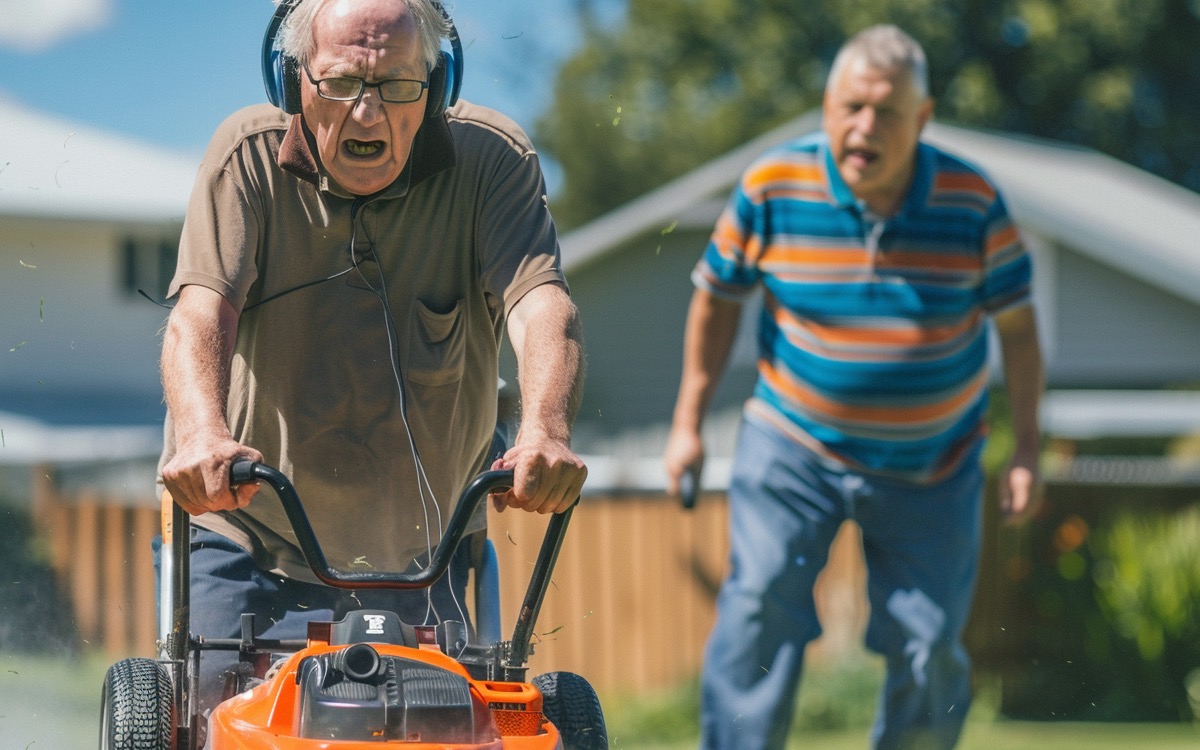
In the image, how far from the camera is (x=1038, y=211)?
14.8m

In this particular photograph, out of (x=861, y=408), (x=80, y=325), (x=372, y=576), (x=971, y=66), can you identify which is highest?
(x=971, y=66)

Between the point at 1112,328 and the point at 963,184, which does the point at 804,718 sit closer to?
the point at 963,184

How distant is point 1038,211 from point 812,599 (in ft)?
36.0

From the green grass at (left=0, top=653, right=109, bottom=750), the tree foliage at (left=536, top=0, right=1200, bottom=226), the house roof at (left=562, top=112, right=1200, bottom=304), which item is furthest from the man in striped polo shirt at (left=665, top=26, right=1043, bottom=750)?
the tree foliage at (left=536, top=0, right=1200, bottom=226)

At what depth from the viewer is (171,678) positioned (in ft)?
8.43

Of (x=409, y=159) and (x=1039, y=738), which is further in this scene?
(x=1039, y=738)

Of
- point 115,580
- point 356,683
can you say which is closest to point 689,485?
point 356,683

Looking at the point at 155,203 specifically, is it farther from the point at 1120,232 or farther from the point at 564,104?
the point at 564,104

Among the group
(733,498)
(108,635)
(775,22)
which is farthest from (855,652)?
(775,22)

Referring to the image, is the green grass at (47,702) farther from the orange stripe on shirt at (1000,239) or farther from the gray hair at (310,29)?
the orange stripe on shirt at (1000,239)

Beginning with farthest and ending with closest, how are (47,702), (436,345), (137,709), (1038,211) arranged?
(1038,211) < (47,702) < (436,345) < (137,709)

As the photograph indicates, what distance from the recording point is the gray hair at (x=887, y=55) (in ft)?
15.9

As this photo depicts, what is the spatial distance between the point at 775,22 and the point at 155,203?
45.7 feet

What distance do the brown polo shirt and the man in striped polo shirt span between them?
1.63m
